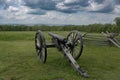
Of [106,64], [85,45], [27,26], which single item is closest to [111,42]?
[85,45]

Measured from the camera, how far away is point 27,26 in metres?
44.0

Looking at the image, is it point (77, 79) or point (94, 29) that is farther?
point (94, 29)

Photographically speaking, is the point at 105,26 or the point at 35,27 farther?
the point at 35,27

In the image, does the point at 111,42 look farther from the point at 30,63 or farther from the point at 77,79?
the point at 77,79

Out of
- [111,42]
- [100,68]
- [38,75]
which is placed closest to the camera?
[38,75]

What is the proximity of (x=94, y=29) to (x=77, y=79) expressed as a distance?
32282mm

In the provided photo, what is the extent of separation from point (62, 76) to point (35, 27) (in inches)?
1485

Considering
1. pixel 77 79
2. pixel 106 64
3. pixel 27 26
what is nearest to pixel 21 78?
pixel 77 79

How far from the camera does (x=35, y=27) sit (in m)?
44.8

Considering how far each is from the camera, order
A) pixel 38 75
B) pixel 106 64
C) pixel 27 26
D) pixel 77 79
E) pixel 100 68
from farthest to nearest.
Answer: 1. pixel 27 26
2. pixel 106 64
3. pixel 100 68
4. pixel 38 75
5. pixel 77 79

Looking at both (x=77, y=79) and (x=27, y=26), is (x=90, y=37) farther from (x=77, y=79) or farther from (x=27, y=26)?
(x=27, y=26)

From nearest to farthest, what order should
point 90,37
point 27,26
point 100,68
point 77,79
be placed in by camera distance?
point 77,79, point 100,68, point 90,37, point 27,26

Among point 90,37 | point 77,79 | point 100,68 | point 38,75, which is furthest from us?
point 90,37

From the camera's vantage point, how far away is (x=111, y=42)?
16391 millimetres
